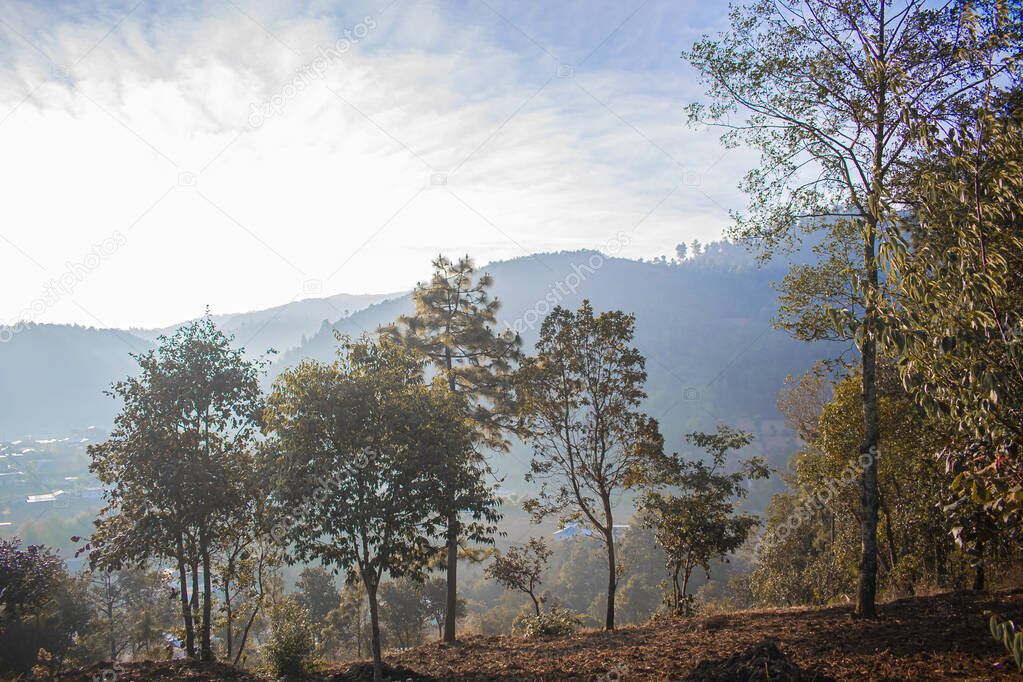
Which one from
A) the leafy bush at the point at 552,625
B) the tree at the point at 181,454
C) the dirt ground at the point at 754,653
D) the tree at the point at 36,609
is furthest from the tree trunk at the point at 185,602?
the leafy bush at the point at 552,625

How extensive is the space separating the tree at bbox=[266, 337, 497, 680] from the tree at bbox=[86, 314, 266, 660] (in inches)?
156

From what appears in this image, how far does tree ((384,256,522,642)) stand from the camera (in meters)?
18.8

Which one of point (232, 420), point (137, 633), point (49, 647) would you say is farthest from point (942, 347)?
point (137, 633)

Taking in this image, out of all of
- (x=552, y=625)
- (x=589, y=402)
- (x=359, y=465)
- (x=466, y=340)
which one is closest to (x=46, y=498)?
(x=466, y=340)

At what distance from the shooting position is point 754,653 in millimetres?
7590

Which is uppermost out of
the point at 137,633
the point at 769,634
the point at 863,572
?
the point at 863,572

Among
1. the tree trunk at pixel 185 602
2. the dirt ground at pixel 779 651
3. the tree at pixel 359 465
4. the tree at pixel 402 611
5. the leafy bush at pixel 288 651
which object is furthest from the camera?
the tree at pixel 402 611

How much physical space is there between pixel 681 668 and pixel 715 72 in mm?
11287

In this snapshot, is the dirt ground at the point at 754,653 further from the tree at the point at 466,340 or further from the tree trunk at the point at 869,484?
the tree at the point at 466,340

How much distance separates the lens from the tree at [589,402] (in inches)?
609

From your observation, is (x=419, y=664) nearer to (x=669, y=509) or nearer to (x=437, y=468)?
(x=437, y=468)

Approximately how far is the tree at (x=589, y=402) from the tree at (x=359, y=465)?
20.6 ft

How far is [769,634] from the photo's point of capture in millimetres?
10680

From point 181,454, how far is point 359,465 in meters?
5.95
